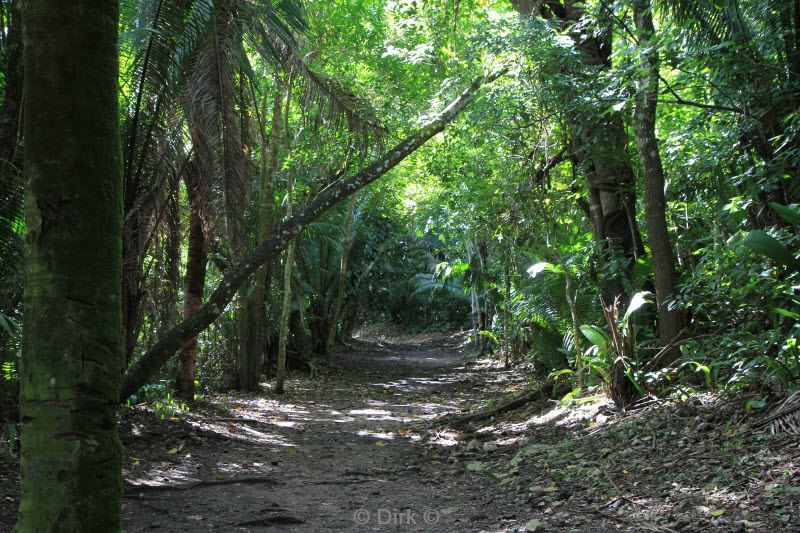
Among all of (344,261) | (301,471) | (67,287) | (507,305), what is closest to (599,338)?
(301,471)

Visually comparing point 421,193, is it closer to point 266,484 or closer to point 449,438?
point 449,438

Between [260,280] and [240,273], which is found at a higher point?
[260,280]

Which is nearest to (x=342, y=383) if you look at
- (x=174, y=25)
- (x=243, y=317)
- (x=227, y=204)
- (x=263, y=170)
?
(x=243, y=317)

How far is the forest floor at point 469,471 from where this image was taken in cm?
408

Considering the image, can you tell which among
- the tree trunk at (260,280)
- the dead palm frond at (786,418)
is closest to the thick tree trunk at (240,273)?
the dead palm frond at (786,418)

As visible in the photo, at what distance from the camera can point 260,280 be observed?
11688 millimetres

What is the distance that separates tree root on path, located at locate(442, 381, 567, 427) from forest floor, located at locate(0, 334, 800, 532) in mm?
178

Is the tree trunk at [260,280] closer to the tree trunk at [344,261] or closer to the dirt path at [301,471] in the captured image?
the dirt path at [301,471]

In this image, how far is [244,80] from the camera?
674 centimetres

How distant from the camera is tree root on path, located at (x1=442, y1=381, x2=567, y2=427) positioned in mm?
8469

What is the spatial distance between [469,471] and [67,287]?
4.61 metres

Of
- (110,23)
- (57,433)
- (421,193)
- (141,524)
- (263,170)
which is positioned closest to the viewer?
(57,433)

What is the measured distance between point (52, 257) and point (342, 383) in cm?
1251

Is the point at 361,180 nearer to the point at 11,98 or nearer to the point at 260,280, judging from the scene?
the point at 11,98
